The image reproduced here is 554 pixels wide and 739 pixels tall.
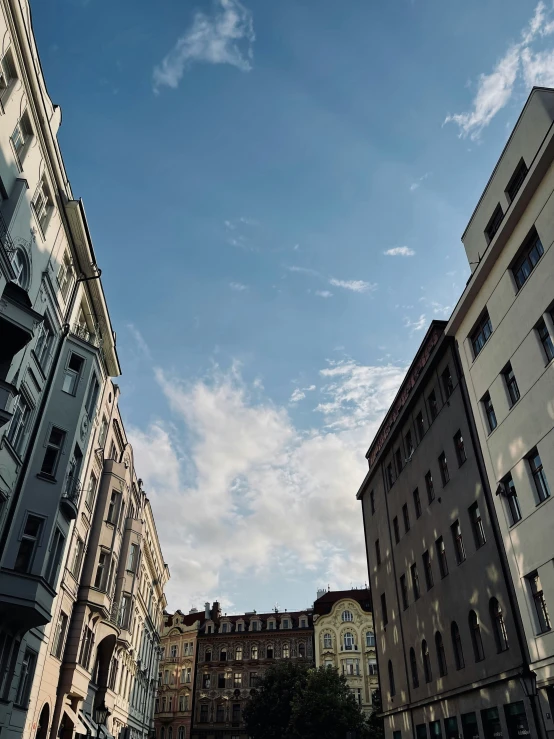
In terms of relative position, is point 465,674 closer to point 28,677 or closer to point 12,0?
point 28,677

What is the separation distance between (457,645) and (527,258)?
16.8m

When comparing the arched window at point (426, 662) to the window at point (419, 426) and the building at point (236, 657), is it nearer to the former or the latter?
the window at point (419, 426)

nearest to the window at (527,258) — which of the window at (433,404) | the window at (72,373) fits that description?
the window at (433,404)

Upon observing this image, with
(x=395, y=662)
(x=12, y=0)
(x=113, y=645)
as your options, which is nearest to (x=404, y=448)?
(x=395, y=662)

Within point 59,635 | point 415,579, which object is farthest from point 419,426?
point 59,635

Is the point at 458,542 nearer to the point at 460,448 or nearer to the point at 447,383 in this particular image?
the point at 460,448

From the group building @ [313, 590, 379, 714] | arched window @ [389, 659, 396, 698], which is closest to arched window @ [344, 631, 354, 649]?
building @ [313, 590, 379, 714]

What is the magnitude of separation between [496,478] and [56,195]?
20915 millimetres

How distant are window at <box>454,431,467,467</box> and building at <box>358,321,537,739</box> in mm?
47

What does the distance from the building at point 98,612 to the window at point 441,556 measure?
1674 cm

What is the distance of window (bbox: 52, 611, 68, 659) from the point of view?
985 inches

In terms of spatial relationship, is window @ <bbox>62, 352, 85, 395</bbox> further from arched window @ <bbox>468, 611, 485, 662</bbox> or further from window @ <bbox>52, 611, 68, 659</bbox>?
arched window @ <bbox>468, 611, 485, 662</bbox>

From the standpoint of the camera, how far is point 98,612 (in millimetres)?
29625

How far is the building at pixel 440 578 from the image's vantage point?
22.2 metres
